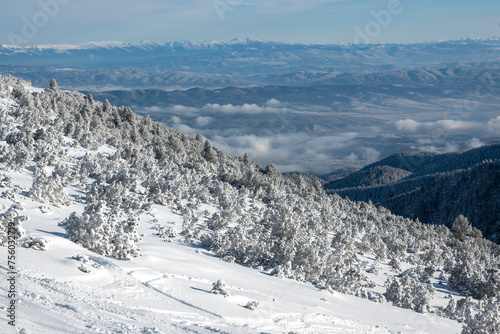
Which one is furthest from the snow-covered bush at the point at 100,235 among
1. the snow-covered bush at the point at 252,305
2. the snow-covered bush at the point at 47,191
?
the snow-covered bush at the point at 47,191

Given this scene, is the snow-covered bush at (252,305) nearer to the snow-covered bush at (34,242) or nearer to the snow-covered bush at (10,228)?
the snow-covered bush at (34,242)

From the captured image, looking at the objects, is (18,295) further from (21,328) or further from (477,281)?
(477,281)

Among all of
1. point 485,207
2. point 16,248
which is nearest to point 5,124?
point 16,248

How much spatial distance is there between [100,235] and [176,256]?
3115mm

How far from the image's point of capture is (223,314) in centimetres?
1136

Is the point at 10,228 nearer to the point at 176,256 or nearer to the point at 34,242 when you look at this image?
the point at 34,242

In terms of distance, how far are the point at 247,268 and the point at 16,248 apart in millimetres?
9097

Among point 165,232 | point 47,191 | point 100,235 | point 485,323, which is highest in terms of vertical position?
point 47,191

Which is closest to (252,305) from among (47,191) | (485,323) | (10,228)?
(10,228)

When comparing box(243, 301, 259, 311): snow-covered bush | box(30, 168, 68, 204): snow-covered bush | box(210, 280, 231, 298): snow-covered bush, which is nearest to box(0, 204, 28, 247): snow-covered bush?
box(210, 280, 231, 298): snow-covered bush

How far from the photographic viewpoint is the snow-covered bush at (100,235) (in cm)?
1400

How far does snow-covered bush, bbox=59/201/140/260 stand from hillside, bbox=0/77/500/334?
0.14ft

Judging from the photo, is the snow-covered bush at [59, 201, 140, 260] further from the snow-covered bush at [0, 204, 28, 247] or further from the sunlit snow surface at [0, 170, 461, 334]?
the snow-covered bush at [0, 204, 28, 247]

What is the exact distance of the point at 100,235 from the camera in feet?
45.8
